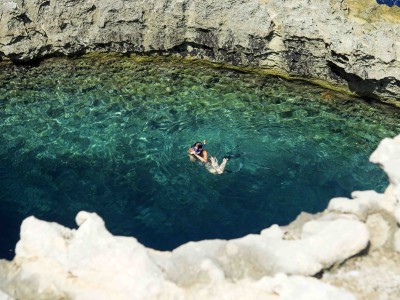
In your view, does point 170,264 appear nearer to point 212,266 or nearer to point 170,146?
point 212,266

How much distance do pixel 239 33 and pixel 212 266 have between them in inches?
527

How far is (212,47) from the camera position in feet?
72.8

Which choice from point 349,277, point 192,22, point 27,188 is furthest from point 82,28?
point 349,277

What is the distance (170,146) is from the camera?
744 inches

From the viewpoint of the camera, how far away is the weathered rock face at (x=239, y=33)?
20016 mm

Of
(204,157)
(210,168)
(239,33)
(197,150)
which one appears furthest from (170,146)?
(239,33)

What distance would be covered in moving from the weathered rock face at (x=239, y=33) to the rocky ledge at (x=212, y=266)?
10412 mm

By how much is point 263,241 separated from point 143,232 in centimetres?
580

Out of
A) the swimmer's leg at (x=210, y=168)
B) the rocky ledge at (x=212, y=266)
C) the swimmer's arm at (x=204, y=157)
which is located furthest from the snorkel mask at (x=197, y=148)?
the rocky ledge at (x=212, y=266)

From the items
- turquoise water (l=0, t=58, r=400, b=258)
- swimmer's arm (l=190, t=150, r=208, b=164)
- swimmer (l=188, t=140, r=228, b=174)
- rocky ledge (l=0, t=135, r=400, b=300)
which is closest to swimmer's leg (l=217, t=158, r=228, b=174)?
swimmer (l=188, t=140, r=228, b=174)

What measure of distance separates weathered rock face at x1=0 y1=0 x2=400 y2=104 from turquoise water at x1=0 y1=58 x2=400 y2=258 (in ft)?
2.28

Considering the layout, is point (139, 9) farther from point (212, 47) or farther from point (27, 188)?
point (27, 188)

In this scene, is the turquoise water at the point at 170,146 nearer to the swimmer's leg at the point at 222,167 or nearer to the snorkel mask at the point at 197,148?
the swimmer's leg at the point at 222,167

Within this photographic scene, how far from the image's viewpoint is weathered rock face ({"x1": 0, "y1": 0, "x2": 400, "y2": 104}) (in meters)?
20.0
